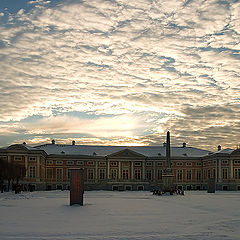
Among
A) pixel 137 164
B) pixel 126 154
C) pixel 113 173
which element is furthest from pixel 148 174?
pixel 113 173

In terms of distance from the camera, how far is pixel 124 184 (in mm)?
82188

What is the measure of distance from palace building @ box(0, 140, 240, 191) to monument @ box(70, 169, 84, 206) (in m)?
42.2

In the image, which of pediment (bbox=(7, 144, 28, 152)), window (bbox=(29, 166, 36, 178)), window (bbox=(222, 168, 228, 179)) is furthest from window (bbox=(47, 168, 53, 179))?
window (bbox=(222, 168, 228, 179))

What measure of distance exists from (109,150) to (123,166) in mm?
6335

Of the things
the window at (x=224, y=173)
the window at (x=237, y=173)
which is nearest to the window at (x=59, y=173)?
the window at (x=224, y=173)

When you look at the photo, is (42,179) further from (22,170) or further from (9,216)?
(9,216)

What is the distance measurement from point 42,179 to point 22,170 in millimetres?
8397

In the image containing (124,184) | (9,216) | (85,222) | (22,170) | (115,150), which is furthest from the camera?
(115,150)

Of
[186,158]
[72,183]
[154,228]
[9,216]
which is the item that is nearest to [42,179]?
[186,158]

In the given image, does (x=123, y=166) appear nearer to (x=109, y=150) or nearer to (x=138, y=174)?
(x=138, y=174)

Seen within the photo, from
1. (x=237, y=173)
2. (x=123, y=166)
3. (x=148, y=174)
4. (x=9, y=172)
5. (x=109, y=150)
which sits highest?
(x=109, y=150)

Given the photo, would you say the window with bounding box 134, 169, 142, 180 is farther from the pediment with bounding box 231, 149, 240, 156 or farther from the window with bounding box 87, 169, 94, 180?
the pediment with bounding box 231, 149, 240, 156

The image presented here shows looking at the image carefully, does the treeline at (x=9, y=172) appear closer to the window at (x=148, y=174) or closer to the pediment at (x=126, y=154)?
the pediment at (x=126, y=154)

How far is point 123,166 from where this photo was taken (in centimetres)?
8431
